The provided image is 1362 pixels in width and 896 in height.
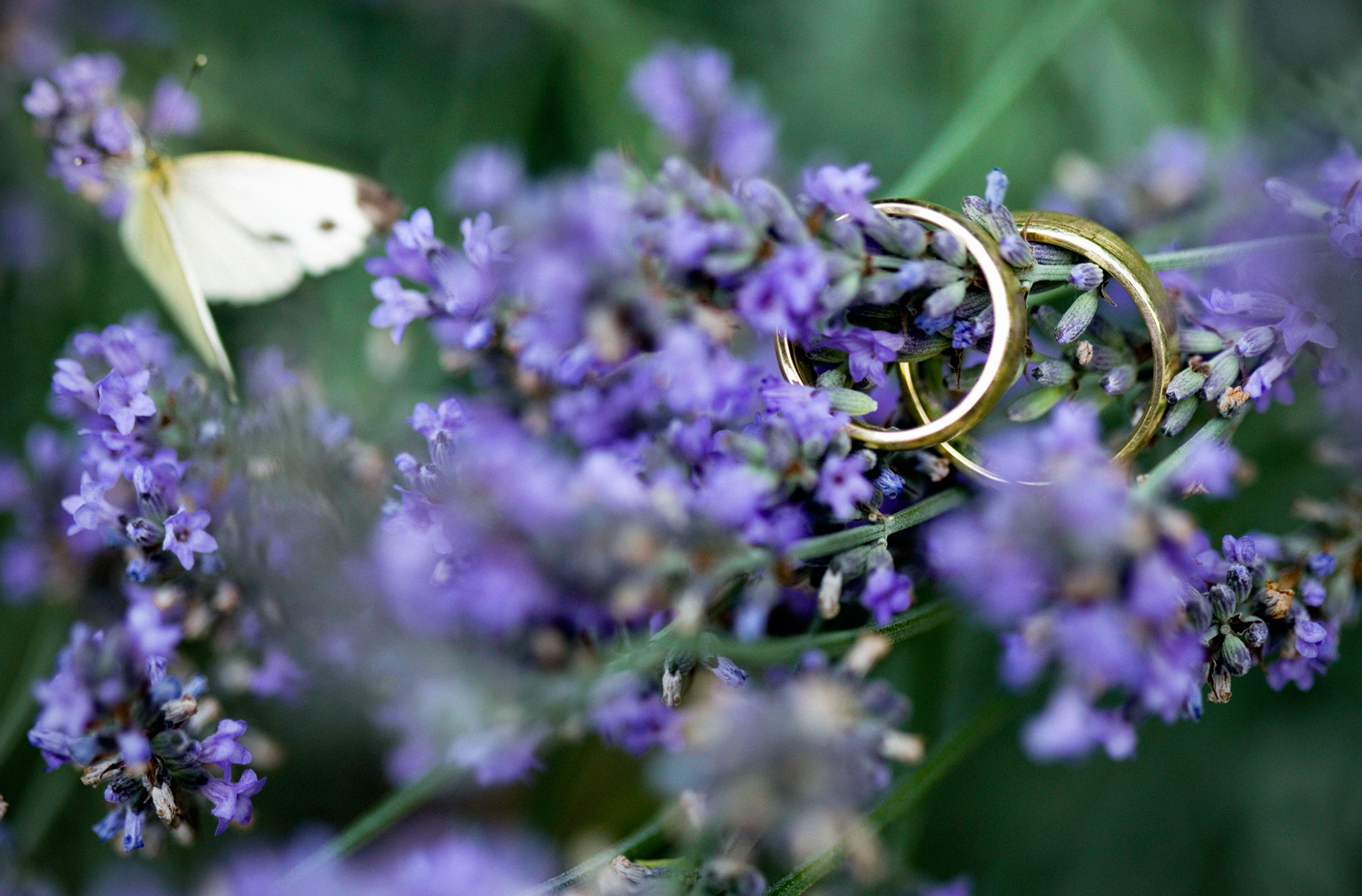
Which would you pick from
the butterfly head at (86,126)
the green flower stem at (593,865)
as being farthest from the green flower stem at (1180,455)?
the butterfly head at (86,126)

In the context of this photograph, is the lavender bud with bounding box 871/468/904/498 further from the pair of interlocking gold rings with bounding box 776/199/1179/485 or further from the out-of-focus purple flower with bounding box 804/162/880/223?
the out-of-focus purple flower with bounding box 804/162/880/223

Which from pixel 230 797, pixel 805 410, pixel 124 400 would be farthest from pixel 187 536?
pixel 805 410

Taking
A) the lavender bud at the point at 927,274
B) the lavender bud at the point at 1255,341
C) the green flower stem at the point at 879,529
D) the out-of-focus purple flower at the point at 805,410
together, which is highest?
the lavender bud at the point at 1255,341

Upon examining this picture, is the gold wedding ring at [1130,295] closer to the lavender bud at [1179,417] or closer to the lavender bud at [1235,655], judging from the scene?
the lavender bud at [1179,417]

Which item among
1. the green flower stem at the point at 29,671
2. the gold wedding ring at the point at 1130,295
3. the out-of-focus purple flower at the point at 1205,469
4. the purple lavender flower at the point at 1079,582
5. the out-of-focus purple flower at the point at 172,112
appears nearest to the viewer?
the purple lavender flower at the point at 1079,582

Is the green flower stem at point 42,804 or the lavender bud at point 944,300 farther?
the green flower stem at point 42,804

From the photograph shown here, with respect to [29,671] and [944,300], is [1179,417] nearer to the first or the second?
[944,300]

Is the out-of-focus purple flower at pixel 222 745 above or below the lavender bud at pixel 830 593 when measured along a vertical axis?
below
